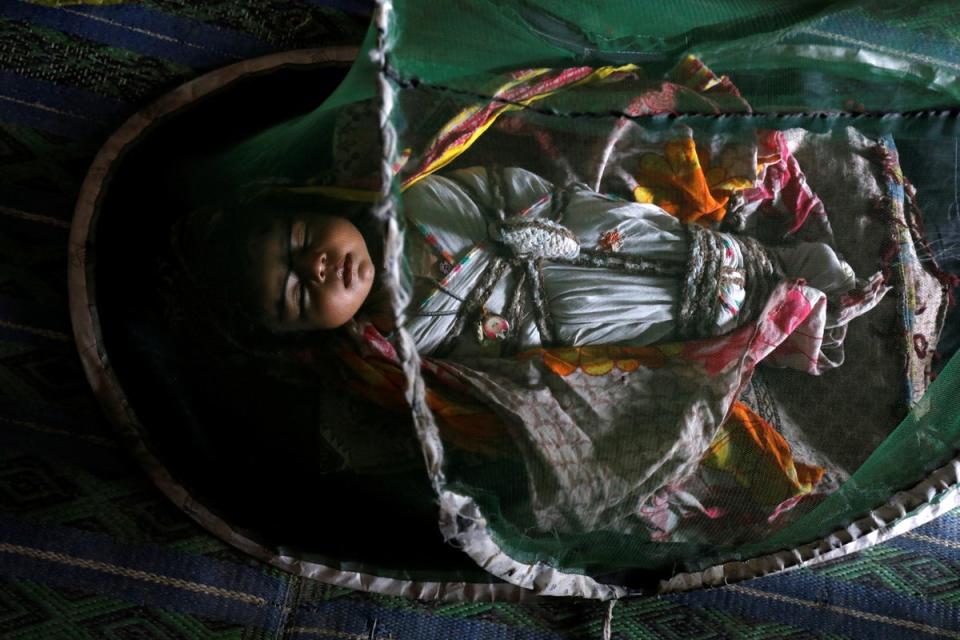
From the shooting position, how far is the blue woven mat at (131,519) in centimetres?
120

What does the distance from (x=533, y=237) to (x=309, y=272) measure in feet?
0.77

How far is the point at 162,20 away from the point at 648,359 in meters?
1.01

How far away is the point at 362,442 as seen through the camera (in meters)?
0.91

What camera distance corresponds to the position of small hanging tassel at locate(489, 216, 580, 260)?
2.80 ft

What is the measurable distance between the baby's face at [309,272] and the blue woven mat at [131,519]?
0.54 m

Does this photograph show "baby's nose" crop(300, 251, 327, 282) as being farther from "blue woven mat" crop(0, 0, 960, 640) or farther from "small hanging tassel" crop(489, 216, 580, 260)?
"blue woven mat" crop(0, 0, 960, 640)

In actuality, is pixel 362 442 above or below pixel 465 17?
below

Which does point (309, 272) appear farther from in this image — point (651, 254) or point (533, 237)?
point (651, 254)

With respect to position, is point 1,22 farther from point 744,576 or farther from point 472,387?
point 744,576

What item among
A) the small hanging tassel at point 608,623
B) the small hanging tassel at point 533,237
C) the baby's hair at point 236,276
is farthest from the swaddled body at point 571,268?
the small hanging tassel at point 608,623

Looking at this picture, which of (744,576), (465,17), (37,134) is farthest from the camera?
(37,134)

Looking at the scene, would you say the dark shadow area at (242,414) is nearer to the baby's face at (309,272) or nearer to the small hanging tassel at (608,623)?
the baby's face at (309,272)

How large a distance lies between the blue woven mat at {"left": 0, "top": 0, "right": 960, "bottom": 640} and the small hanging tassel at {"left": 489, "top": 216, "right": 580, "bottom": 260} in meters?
0.66

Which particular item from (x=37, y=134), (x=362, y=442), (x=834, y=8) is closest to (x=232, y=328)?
(x=362, y=442)
